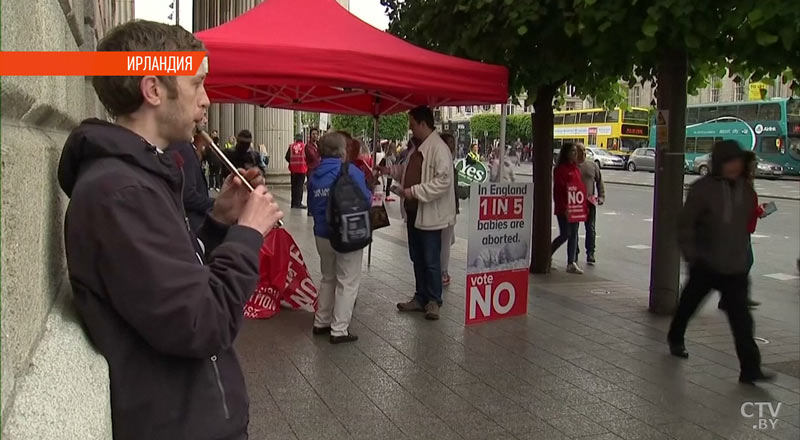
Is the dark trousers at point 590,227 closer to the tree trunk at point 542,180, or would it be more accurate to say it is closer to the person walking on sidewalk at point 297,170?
the tree trunk at point 542,180

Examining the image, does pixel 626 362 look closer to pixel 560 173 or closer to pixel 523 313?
pixel 523 313

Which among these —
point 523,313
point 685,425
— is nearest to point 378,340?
point 523,313

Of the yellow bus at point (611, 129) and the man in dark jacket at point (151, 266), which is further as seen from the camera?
the yellow bus at point (611, 129)

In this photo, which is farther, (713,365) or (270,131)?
(270,131)

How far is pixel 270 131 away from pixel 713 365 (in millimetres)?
20307

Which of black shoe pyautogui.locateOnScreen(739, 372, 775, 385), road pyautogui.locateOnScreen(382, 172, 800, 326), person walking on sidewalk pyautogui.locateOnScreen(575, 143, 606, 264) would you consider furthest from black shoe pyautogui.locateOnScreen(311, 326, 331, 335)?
person walking on sidewalk pyautogui.locateOnScreen(575, 143, 606, 264)

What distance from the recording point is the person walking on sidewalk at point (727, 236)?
5090 millimetres

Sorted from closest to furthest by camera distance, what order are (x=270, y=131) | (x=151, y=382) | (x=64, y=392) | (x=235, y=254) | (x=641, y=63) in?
(x=64, y=392)
(x=151, y=382)
(x=235, y=254)
(x=641, y=63)
(x=270, y=131)

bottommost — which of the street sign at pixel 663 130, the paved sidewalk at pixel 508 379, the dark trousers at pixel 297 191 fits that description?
the paved sidewalk at pixel 508 379

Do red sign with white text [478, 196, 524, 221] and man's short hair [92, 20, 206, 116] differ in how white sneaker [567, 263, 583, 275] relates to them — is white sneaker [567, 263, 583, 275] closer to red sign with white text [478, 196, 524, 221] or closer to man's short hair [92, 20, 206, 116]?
red sign with white text [478, 196, 524, 221]

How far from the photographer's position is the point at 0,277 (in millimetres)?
1164

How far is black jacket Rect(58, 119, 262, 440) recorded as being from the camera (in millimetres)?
1470

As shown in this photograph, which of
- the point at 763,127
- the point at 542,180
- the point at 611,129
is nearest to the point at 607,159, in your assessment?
the point at 611,129

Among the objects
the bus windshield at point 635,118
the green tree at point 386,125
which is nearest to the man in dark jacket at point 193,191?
the bus windshield at point 635,118
